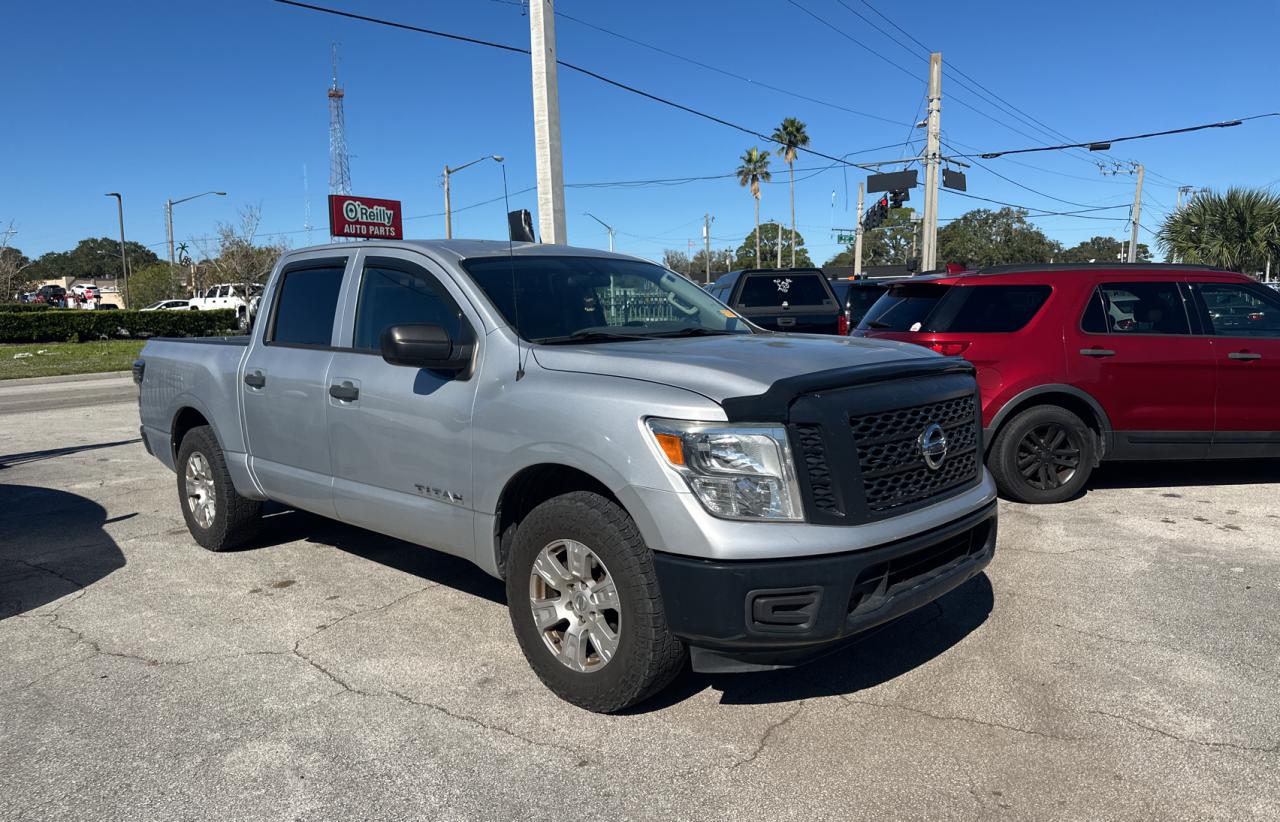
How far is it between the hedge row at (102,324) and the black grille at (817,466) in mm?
33431

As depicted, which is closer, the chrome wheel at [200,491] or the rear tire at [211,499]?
the rear tire at [211,499]

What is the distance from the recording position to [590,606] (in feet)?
11.0

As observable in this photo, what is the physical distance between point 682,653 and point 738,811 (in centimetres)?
59

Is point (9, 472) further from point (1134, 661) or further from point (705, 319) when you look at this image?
point (1134, 661)

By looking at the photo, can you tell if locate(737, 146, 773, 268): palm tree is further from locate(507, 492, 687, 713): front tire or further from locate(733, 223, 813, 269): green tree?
locate(507, 492, 687, 713): front tire

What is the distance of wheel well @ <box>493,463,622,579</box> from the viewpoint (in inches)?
140

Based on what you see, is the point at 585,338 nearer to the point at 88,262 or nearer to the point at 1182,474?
the point at 1182,474

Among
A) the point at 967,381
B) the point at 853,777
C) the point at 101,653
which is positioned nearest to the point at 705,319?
the point at 967,381

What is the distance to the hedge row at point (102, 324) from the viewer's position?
29.4 metres

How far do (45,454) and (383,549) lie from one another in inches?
233

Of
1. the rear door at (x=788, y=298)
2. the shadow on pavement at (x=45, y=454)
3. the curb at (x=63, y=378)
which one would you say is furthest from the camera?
the curb at (x=63, y=378)

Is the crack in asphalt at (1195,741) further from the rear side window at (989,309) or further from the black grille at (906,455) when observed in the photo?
the rear side window at (989,309)

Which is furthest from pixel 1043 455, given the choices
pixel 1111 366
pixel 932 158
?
pixel 932 158

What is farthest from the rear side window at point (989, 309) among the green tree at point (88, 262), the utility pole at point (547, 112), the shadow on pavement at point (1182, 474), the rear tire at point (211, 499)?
the green tree at point (88, 262)
